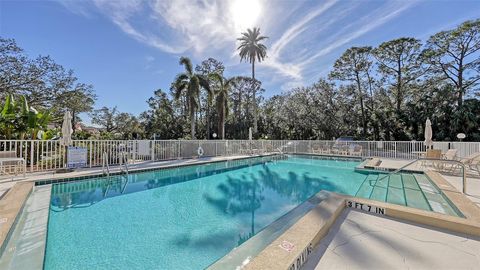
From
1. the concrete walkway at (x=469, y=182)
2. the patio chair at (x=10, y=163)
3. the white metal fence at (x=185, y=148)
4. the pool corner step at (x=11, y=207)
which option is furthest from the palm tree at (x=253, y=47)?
the pool corner step at (x=11, y=207)

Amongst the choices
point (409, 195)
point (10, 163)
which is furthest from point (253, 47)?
point (409, 195)

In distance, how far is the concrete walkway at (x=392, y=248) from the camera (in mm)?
2326

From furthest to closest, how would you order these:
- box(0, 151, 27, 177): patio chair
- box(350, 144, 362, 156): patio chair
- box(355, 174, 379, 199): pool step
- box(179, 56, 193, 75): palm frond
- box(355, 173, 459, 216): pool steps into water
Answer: box(179, 56, 193, 75): palm frond → box(350, 144, 362, 156): patio chair → box(0, 151, 27, 177): patio chair → box(355, 174, 379, 199): pool step → box(355, 173, 459, 216): pool steps into water

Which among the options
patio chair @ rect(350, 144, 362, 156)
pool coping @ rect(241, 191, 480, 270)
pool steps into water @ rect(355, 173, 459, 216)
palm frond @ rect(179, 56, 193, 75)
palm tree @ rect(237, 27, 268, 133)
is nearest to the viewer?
pool coping @ rect(241, 191, 480, 270)

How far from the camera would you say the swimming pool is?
300cm

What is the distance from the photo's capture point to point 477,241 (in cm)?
282

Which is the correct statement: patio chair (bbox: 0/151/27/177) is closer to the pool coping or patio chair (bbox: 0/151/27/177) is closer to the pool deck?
the pool deck

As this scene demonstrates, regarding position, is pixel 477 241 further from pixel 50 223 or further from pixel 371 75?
pixel 371 75

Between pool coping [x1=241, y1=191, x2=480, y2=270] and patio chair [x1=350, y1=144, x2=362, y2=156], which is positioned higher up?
patio chair [x1=350, y1=144, x2=362, y2=156]

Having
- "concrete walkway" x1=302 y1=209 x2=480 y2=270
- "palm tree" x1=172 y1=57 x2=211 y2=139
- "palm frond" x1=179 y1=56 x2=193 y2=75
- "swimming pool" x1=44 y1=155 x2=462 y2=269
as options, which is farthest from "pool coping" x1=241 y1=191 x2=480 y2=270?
"palm frond" x1=179 y1=56 x2=193 y2=75

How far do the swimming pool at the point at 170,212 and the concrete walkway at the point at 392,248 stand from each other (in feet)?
4.01

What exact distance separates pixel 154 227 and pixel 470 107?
74.3 ft

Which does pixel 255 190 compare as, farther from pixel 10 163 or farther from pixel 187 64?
pixel 187 64

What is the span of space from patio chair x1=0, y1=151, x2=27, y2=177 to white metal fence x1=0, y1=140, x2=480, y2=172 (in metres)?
0.39
